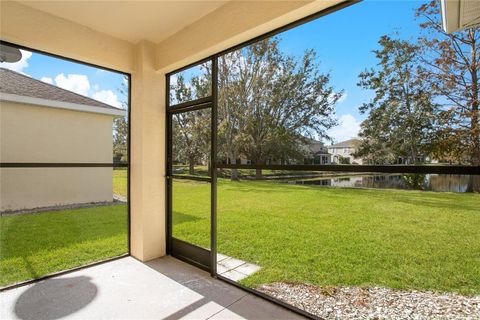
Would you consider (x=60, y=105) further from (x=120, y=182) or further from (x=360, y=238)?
(x=360, y=238)

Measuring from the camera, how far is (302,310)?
7.02ft

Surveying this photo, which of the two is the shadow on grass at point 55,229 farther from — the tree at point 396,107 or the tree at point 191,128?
the tree at point 396,107

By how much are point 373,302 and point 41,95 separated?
4381 millimetres

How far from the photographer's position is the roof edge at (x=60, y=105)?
264 cm

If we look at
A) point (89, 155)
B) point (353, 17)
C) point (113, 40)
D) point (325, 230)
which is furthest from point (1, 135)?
point (325, 230)

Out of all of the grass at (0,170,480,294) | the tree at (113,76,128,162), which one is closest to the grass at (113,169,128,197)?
the grass at (0,170,480,294)

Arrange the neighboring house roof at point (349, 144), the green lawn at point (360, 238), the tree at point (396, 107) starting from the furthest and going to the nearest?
1. the green lawn at point (360, 238)
2. the neighboring house roof at point (349, 144)
3. the tree at point (396, 107)

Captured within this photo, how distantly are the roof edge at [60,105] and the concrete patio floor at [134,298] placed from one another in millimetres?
1988

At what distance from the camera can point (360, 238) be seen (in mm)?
4004

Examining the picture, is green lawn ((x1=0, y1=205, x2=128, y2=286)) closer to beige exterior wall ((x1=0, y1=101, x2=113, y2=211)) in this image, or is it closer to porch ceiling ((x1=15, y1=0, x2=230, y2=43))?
beige exterior wall ((x1=0, y1=101, x2=113, y2=211))

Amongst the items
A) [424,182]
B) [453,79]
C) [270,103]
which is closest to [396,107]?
[453,79]

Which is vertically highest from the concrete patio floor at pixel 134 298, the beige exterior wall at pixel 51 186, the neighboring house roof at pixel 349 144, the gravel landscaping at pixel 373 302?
the neighboring house roof at pixel 349 144

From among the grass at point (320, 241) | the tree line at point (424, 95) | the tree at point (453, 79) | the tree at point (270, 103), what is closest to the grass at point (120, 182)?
the grass at point (320, 241)

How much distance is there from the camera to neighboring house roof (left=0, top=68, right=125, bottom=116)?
262 cm
